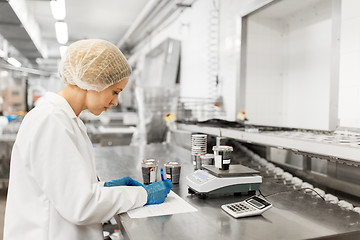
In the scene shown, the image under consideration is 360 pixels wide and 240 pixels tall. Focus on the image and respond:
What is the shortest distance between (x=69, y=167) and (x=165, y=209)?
0.43 metres

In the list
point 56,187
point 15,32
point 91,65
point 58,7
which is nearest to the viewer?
point 56,187

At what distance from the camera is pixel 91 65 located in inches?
46.0

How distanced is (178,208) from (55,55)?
36.3ft

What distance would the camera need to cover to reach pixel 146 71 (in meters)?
6.94

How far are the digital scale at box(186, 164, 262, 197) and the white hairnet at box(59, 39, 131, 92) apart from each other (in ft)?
2.01

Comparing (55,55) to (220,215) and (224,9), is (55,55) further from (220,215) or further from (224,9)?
(220,215)

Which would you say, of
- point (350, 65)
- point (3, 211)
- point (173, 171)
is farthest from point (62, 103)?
point (3, 211)

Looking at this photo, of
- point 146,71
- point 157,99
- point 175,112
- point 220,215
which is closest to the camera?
point 220,215

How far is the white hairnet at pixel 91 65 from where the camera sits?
46.0 inches

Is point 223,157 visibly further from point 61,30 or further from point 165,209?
point 61,30

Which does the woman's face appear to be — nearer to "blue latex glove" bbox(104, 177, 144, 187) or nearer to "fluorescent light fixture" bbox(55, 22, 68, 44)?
"blue latex glove" bbox(104, 177, 144, 187)

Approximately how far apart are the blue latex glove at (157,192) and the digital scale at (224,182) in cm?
16

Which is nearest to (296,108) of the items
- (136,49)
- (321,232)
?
(321,232)

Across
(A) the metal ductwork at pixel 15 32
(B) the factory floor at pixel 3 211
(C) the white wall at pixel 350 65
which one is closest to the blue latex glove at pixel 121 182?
(B) the factory floor at pixel 3 211
